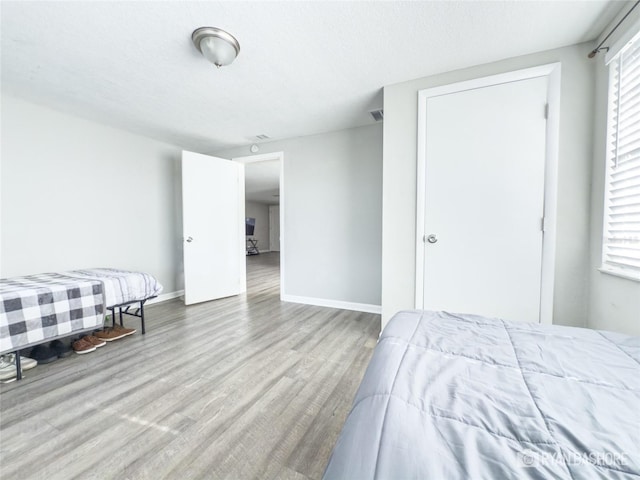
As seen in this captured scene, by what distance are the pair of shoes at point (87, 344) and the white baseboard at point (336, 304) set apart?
210cm

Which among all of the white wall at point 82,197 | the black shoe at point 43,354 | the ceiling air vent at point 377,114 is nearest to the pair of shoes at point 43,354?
the black shoe at point 43,354

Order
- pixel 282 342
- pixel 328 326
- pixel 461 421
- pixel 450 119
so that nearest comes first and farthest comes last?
pixel 461 421 → pixel 450 119 → pixel 282 342 → pixel 328 326

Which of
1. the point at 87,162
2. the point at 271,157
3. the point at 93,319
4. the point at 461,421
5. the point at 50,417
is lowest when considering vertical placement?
the point at 50,417

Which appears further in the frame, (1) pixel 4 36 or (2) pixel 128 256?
(2) pixel 128 256

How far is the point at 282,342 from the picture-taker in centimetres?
238

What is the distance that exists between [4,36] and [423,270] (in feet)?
11.3

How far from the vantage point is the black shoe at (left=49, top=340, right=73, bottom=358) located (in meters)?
2.11

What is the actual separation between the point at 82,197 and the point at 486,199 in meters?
4.21

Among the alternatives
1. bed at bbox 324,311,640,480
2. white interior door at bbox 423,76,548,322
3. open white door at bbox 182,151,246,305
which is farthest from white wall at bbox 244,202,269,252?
bed at bbox 324,311,640,480

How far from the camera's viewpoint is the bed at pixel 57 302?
1771mm

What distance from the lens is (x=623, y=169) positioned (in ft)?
4.91

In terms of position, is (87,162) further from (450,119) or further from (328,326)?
(450,119)

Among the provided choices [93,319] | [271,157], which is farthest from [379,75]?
[93,319]

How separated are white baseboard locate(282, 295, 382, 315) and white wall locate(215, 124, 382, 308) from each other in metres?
0.02
